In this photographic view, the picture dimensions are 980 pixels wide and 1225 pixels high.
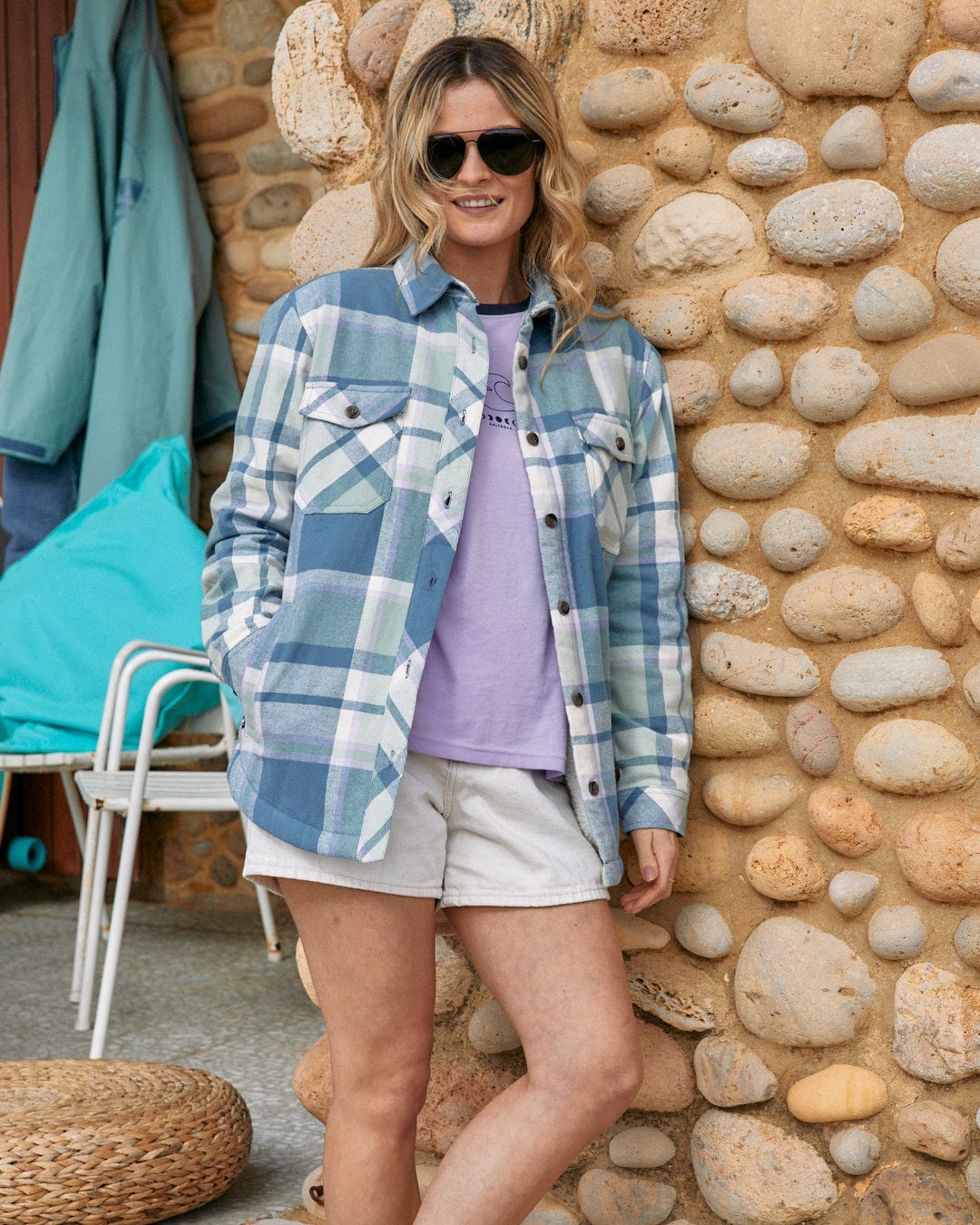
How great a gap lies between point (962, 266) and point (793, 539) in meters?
0.39

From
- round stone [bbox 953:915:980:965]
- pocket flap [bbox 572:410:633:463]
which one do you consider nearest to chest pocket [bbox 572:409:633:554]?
pocket flap [bbox 572:410:633:463]

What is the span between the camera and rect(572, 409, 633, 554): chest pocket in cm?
164

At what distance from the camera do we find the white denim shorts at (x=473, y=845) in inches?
60.4

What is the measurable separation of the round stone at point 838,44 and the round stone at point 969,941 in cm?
103

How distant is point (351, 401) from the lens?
1.60 meters

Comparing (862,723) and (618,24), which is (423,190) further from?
(862,723)

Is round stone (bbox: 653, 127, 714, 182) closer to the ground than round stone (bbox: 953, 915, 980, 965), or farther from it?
farther from it

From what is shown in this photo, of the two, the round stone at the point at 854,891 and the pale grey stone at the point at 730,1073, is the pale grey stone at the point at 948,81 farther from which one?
the pale grey stone at the point at 730,1073

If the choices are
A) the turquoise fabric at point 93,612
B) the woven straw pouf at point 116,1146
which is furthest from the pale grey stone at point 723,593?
the turquoise fabric at point 93,612

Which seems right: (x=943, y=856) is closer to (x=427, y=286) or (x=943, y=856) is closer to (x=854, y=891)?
(x=854, y=891)

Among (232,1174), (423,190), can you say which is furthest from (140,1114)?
(423,190)

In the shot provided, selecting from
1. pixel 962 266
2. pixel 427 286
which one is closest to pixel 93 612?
pixel 427 286

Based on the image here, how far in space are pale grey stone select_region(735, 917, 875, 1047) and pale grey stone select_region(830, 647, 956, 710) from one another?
309mm

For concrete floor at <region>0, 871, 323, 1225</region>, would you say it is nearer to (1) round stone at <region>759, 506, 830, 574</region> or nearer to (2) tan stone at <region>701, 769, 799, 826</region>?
(2) tan stone at <region>701, 769, 799, 826</region>
